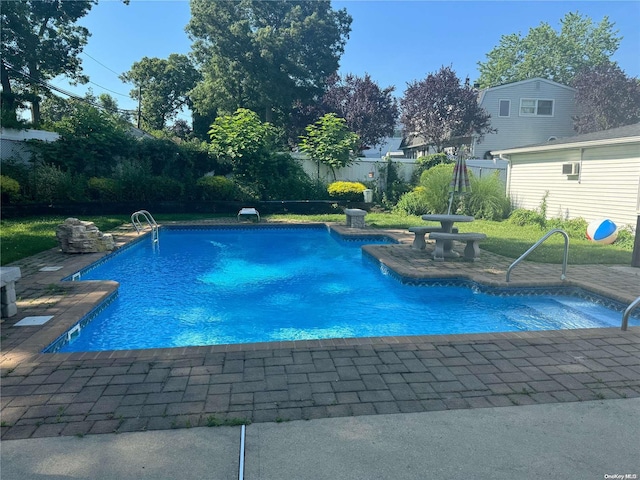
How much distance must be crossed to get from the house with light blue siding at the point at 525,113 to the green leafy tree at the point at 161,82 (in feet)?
83.7

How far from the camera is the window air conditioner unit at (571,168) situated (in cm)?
1262

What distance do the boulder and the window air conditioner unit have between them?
13.1m

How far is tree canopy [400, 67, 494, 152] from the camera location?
23.6m

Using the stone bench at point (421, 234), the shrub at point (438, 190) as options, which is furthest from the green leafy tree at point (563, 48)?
the stone bench at point (421, 234)

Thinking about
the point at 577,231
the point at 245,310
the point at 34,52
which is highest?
the point at 34,52

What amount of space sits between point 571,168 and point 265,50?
19.5 meters

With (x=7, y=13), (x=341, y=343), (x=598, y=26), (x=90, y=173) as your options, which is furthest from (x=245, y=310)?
(x=598, y=26)

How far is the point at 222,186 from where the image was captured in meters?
16.8

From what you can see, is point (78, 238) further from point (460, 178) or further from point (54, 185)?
point (460, 178)

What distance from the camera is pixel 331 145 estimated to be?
60.7 feet

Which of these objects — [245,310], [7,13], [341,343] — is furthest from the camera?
[7,13]

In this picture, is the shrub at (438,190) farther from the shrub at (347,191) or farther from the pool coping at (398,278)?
the pool coping at (398,278)

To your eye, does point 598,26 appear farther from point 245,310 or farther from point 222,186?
point 245,310

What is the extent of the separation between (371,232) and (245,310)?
6790 mm
